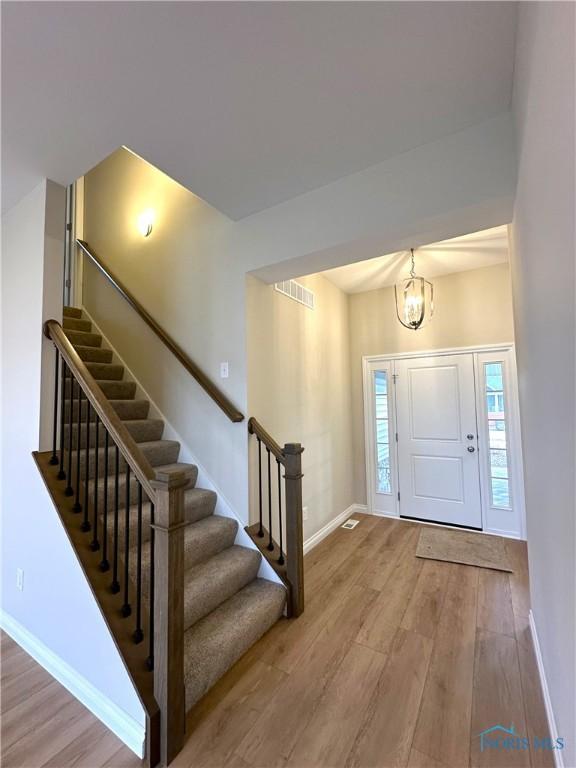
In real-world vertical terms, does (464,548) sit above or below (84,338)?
below

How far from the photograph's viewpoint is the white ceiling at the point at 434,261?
295 cm

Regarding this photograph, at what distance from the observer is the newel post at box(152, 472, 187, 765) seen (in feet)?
4.26

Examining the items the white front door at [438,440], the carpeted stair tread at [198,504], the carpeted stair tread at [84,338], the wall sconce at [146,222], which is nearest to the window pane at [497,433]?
the white front door at [438,440]

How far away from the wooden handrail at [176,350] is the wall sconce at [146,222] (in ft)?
1.78

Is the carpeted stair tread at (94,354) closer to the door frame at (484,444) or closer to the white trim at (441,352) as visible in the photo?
the white trim at (441,352)

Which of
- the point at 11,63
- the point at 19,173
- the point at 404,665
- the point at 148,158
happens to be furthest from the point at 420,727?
the point at 19,173

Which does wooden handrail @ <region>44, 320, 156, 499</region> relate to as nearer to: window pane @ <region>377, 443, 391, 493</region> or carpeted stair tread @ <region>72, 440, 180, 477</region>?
carpeted stair tread @ <region>72, 440, 180, 477</region>

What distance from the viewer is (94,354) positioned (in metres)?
3.26

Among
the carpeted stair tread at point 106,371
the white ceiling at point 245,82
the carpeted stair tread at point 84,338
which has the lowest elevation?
the carpeted stair tread at point 106,371

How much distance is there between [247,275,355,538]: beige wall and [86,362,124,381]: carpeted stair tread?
1613mm

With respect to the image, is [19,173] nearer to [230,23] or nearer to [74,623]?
[230,23]

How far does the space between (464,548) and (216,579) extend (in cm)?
237

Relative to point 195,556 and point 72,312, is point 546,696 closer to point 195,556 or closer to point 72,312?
point 195,556

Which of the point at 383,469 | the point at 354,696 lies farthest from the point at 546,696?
the point at 383,469
